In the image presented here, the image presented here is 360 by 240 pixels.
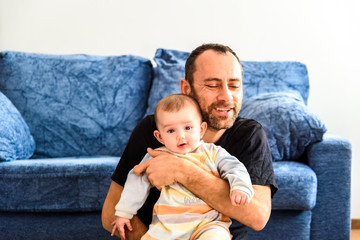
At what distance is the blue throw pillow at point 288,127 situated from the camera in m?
2.15

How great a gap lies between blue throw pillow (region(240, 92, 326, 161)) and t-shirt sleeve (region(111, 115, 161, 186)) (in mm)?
971

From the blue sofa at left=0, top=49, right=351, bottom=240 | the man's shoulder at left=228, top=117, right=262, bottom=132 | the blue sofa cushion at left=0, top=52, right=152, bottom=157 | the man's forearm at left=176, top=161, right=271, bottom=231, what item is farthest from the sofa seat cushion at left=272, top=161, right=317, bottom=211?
the blue sofa cushion at left=0, top=52, right=152, bottom=157

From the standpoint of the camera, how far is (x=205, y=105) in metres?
1.37

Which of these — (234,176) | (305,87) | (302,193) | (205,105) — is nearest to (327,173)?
(302,193)

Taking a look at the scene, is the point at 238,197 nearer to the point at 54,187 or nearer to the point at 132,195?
the point at 132,195

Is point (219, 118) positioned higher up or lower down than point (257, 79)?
higher up

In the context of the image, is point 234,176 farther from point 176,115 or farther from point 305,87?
point 305,87

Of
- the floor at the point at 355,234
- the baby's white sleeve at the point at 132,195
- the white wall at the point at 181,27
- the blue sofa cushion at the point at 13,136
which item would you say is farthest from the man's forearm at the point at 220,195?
the white wall at the point at 181,27

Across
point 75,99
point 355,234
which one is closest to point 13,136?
point 75,99

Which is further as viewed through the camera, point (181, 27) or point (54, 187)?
point (181, 27)

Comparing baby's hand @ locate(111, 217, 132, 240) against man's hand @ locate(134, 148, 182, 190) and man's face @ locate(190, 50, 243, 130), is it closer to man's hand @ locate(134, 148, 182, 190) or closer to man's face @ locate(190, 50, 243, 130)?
man's hand @ locate(134, 148, 182, 190)

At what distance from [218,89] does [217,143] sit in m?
0.18

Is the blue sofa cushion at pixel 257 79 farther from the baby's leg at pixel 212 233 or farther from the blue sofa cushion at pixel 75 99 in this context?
the baby's leg at pixel 212 233

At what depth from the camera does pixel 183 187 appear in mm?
1203
